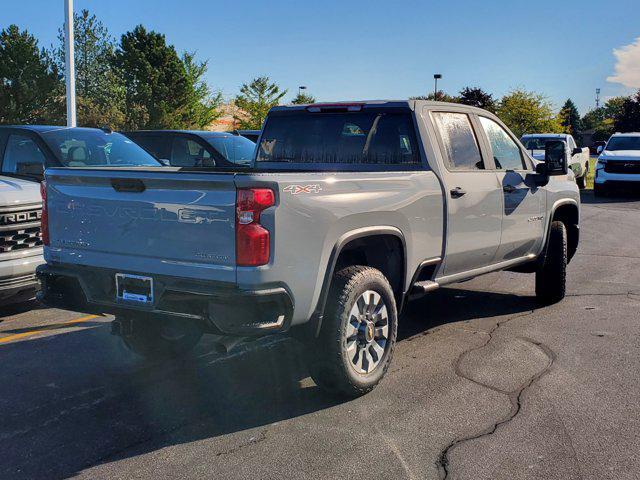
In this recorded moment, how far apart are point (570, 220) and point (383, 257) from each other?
3486mm

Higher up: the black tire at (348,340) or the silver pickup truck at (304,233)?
the silver pickup truck at (304,233)

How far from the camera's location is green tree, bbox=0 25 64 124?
1276 inches

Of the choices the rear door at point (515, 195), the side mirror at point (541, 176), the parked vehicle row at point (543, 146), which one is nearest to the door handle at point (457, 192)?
the rear door at point (515, 195)

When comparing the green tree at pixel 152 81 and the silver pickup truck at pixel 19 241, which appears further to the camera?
the green tree at pixel 152 81

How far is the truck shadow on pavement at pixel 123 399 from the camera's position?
11.9ft

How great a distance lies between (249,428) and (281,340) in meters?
1.82

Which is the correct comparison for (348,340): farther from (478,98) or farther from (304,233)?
(478,98)

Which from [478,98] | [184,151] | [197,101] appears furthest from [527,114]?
[184,151]

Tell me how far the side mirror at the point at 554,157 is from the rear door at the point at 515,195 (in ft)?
0.59

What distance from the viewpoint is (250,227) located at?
360 centimetres

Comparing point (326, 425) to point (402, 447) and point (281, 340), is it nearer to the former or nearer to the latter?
point (402, 447)

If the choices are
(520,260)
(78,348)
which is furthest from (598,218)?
(78,348)

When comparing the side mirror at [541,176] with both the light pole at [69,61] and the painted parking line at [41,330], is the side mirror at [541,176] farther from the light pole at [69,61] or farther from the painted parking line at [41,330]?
the light pole at [69,61]

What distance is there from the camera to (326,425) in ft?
12.9
